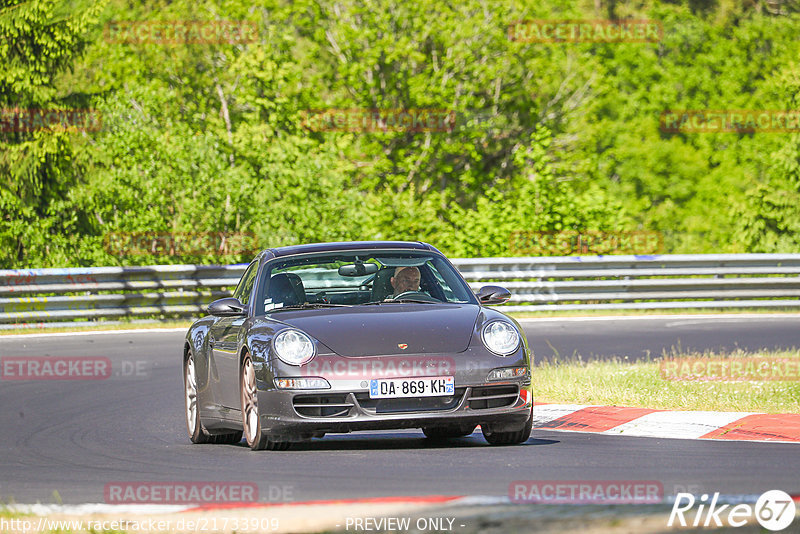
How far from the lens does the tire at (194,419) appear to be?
9891 millimetres

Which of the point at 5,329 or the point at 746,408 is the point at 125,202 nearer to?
the point at 5,329

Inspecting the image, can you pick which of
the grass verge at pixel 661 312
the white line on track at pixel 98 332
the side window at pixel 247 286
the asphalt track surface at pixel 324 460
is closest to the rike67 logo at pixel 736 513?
the asphalt track surface at pixel 324 460

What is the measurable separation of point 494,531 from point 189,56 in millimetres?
35191

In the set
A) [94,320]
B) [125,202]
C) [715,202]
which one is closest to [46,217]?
[125,202]

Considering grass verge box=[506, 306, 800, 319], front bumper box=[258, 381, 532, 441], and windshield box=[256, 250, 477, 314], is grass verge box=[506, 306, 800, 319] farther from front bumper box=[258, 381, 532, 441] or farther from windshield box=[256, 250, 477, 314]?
front bumper box=[258, 381, 532, 441]

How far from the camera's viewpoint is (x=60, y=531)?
5559 mm

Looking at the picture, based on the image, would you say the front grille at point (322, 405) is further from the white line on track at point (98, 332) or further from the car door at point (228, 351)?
the white line on track at point (98, 332)

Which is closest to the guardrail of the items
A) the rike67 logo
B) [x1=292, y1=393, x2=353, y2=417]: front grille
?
[x1=292, y1=393, x2=353, y2=417]: front grille

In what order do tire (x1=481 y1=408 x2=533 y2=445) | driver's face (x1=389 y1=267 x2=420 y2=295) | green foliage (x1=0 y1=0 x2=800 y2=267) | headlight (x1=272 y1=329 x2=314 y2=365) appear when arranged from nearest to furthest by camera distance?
headlight (x1=272 y1=329 x2=314 y2=365)
tire (x1=481 y1=408 x2=533 y2=445)
driver's face (x1=389 y1=267 x2=420 y2=295)
green foliage (x1=0 y1=0 x2=800 y2=267)

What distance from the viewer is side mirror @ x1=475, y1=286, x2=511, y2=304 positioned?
918 centimetres

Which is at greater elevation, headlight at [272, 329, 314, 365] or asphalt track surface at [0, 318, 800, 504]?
headlight at [272, 329, 314, 365]

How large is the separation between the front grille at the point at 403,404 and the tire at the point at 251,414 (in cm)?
73

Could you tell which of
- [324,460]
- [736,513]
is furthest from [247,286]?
[736,513]

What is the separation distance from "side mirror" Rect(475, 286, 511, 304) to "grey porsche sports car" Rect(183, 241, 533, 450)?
0.4 inches
